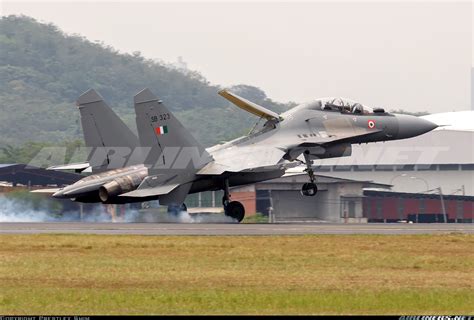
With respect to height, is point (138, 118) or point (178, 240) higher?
point (138, 118)

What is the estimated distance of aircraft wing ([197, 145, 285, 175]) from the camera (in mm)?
43812

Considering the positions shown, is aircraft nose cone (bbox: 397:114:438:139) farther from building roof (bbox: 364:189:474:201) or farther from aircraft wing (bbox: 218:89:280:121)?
building roof (bbox: 364:189:474:201)

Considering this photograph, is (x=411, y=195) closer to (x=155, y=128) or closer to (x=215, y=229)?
(x=155, y=128)

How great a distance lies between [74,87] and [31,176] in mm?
95202

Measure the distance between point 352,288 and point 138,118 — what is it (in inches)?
872

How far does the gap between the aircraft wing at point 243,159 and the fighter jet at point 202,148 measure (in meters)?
0.04

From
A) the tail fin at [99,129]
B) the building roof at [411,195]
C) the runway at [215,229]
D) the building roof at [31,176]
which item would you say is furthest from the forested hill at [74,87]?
the runway at [215,229]

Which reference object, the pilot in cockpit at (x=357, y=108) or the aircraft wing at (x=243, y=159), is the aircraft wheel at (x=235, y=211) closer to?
the aircraft wing at (x=243, y=159)

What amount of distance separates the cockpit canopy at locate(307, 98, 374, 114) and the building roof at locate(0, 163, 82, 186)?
19582mm

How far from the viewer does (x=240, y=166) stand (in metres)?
44.1

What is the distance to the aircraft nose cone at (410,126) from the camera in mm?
47531

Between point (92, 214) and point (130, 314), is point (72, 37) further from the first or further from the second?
point (130, 314)

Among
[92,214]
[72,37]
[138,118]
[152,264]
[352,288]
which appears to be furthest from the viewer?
[72,37]

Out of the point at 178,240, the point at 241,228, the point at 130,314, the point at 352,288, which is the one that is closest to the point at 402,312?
the point at 352,288
